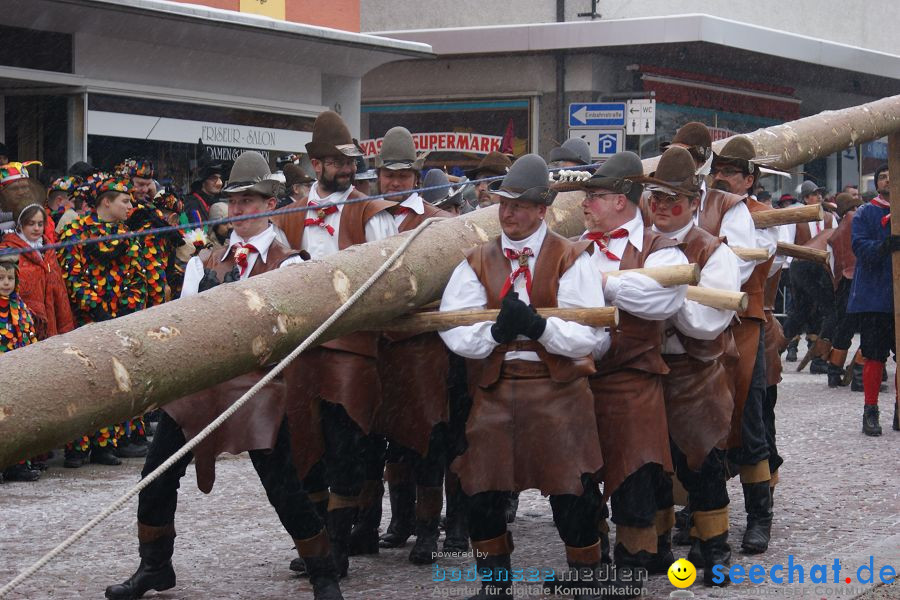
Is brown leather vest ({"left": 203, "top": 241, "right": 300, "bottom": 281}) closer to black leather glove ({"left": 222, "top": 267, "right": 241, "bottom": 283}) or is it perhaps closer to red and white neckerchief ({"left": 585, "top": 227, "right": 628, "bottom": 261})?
black leather glove ({"left": 222, "top": 267, "right": 241, "bottom": 283})

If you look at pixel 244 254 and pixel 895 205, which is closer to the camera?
pixel 244 254

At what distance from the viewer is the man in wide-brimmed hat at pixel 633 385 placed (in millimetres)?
5852

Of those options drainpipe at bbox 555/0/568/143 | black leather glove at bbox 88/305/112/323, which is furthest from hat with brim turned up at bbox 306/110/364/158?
drainpipe at bbox 555/0/568/143

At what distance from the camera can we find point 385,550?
7461 mm

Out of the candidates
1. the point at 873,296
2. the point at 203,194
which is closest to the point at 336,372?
the point at 203,194

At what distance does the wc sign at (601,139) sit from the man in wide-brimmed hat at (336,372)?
1200cm

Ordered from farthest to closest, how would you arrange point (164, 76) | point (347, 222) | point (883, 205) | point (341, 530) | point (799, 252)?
point (164, 76), point (883, 205), point (799, 252), point (347, 222), point (341, 530)

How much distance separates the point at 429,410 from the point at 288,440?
3.06ft

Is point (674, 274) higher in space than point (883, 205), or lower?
lower

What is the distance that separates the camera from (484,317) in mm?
5668

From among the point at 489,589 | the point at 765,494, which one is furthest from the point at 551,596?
the point at 765,494

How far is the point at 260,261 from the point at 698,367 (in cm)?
206

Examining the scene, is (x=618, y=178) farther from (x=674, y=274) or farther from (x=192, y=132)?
(x=192, y=132)

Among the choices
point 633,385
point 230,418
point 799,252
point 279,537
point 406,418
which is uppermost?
point 799,252
